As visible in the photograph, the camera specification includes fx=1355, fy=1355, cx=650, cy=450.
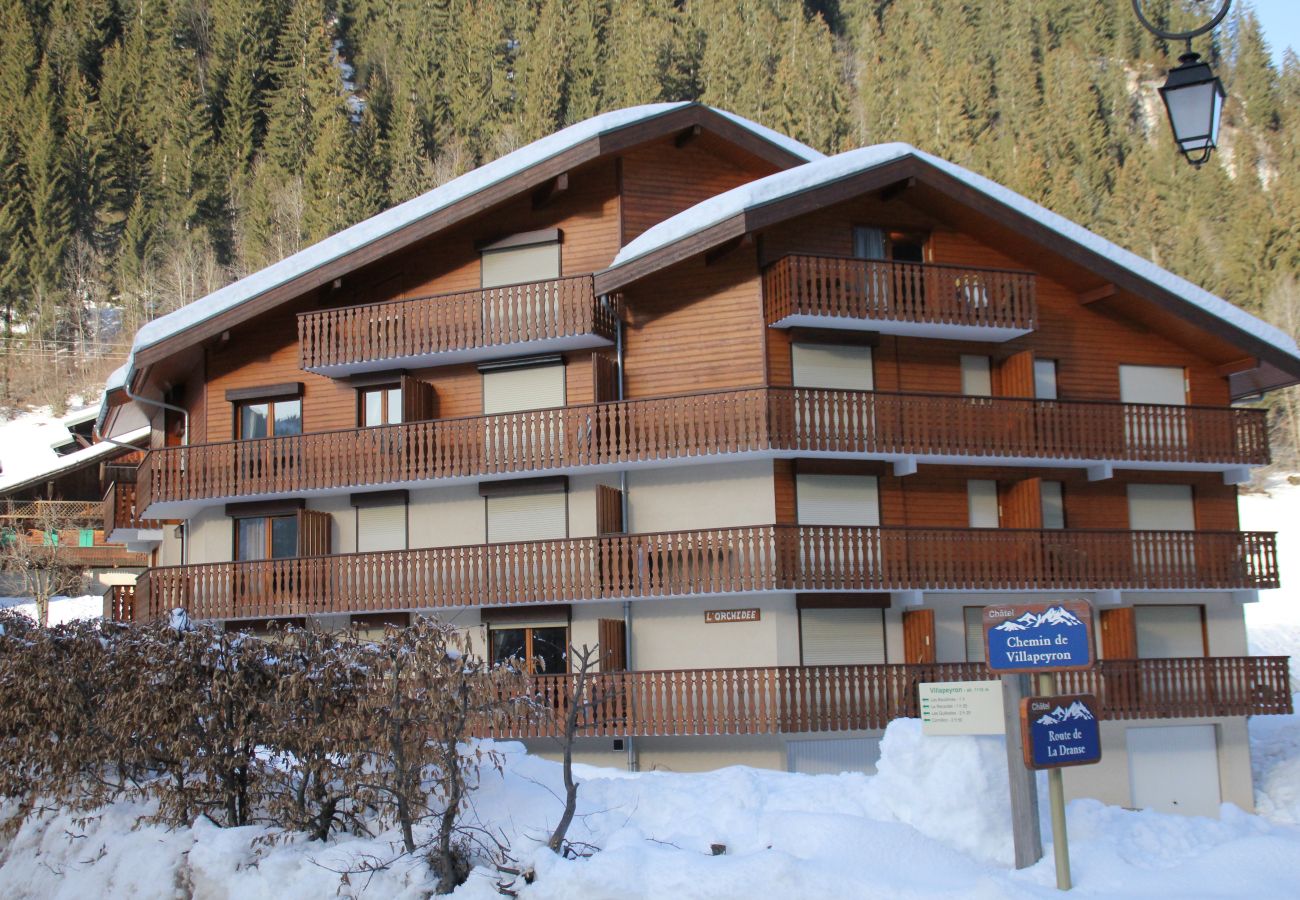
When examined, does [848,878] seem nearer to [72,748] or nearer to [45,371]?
[72,748]

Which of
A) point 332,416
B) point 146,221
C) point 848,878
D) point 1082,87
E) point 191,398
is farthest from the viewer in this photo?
point 1082,87

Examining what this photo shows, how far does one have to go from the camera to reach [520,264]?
2772 cm

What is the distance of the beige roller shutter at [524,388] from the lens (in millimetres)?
26688

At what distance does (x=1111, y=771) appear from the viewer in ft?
84.9

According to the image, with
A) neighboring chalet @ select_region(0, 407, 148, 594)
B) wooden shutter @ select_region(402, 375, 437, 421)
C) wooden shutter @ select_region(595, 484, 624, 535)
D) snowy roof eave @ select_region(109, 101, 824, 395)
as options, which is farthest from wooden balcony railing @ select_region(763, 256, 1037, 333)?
neighboring chalet @ select_region(0, 407, 148, 594)

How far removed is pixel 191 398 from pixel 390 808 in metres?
19.9

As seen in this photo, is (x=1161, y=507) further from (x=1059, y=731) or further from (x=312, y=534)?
(x=1059, y=731)

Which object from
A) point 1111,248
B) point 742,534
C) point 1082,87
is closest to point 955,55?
point 1082,87

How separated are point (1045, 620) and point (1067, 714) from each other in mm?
839

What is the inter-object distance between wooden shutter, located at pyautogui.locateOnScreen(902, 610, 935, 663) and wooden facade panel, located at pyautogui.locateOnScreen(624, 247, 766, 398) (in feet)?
17.3

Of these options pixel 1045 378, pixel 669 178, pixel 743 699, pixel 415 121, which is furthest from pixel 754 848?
pixel 415 121

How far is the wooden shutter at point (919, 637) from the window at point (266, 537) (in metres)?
12.6

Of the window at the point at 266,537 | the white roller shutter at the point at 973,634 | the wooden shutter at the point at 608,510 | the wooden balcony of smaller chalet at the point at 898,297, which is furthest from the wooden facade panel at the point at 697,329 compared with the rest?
the window at the point at 266,537

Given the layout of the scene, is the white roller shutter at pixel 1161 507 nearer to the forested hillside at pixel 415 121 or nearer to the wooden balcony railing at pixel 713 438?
the wooden balcony railing at pixel 713 438
